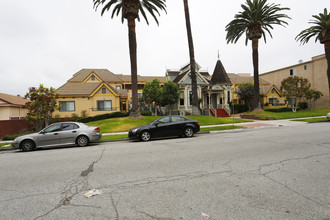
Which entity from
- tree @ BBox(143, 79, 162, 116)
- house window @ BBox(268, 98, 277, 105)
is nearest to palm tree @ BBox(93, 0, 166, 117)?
tree @ BBox(143, 79, 162, 116)

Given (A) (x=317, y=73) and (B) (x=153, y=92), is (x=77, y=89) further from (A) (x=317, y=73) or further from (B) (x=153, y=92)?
(A) (x=317, y=73)

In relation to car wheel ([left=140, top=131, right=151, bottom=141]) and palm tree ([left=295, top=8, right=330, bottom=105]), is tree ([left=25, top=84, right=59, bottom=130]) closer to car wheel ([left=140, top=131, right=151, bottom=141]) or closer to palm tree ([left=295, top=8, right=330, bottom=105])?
car wheel ([left=140, top=131, right=151, bottom=141])

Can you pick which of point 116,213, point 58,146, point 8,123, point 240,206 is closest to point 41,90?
point 8,123

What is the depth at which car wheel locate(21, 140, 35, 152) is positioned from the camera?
9547mm

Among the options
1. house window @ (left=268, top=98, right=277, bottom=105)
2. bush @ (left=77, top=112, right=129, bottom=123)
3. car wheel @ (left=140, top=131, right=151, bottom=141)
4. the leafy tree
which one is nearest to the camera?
car wheel @ (left=140, top=131, right=151, bottom=141)

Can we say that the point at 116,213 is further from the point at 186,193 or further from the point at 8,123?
the point at 8,123

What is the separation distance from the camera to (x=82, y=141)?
33.4 ft

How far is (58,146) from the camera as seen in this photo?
1026cm

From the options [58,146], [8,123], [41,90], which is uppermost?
[41,90]

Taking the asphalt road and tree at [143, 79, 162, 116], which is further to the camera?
tree at [143, 79, 162, 116]

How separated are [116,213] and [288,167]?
4565 millimetres

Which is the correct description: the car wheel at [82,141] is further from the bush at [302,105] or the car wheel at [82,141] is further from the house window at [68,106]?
the bush at [302,105]

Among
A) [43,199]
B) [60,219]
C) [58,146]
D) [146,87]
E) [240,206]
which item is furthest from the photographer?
[146,87]

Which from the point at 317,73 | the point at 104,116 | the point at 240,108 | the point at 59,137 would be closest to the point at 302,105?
the point at 317,73
